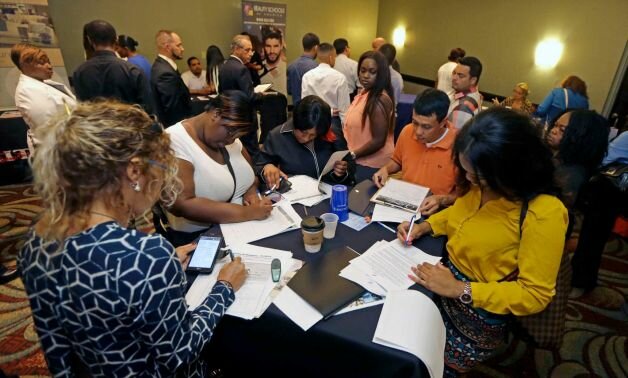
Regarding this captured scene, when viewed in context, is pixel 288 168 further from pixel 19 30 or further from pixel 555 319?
pixel 19 30

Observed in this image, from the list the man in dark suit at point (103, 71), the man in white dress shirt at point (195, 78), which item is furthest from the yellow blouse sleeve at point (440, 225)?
the man in white dress shirt at point (195, 78)

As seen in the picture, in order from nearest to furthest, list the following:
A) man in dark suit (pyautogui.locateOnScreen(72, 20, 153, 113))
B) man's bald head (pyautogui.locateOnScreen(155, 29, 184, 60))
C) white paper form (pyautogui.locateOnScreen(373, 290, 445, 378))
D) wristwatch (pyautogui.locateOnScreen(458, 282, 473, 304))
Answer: white paper form (pyautogui.locateOnScreen(373, 290, 445, 378))
wristwatch (pyautogui.locateOnScreen(458, 282, 473, 304))
man in dark suit (pyautogui.locateOnScreen(72, 20, 153, 113))
man's bald head (pyautogui.locateOnScreen(155, 29, 184, 60))

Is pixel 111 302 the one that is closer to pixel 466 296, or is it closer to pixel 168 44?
pixel 466 296

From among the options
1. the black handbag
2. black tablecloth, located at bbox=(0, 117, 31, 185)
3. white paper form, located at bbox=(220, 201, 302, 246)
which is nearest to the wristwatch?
white paper form, located at bbox=(220, 201, 302, 246)

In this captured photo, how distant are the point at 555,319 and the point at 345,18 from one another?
7621mm

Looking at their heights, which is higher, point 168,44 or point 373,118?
point 168,44

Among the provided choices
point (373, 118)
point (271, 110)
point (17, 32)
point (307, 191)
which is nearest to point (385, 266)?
point (307, 191)

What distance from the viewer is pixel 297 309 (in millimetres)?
1114

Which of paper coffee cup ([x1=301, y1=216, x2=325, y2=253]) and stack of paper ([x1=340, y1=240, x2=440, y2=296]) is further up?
paper coffee cup ([x1=301, y1=216, x2=325, y2=253])

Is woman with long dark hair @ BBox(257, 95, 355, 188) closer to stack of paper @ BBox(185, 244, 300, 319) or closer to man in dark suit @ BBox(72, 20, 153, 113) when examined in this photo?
stack of paper @ BBox(185, 244, 300, 319)

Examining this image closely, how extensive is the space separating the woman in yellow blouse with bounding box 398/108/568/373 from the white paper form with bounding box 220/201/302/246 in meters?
0.61

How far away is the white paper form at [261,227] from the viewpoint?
4.90ft

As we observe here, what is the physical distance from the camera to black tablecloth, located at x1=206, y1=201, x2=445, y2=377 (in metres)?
1.01

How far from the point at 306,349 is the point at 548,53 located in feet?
17.9
